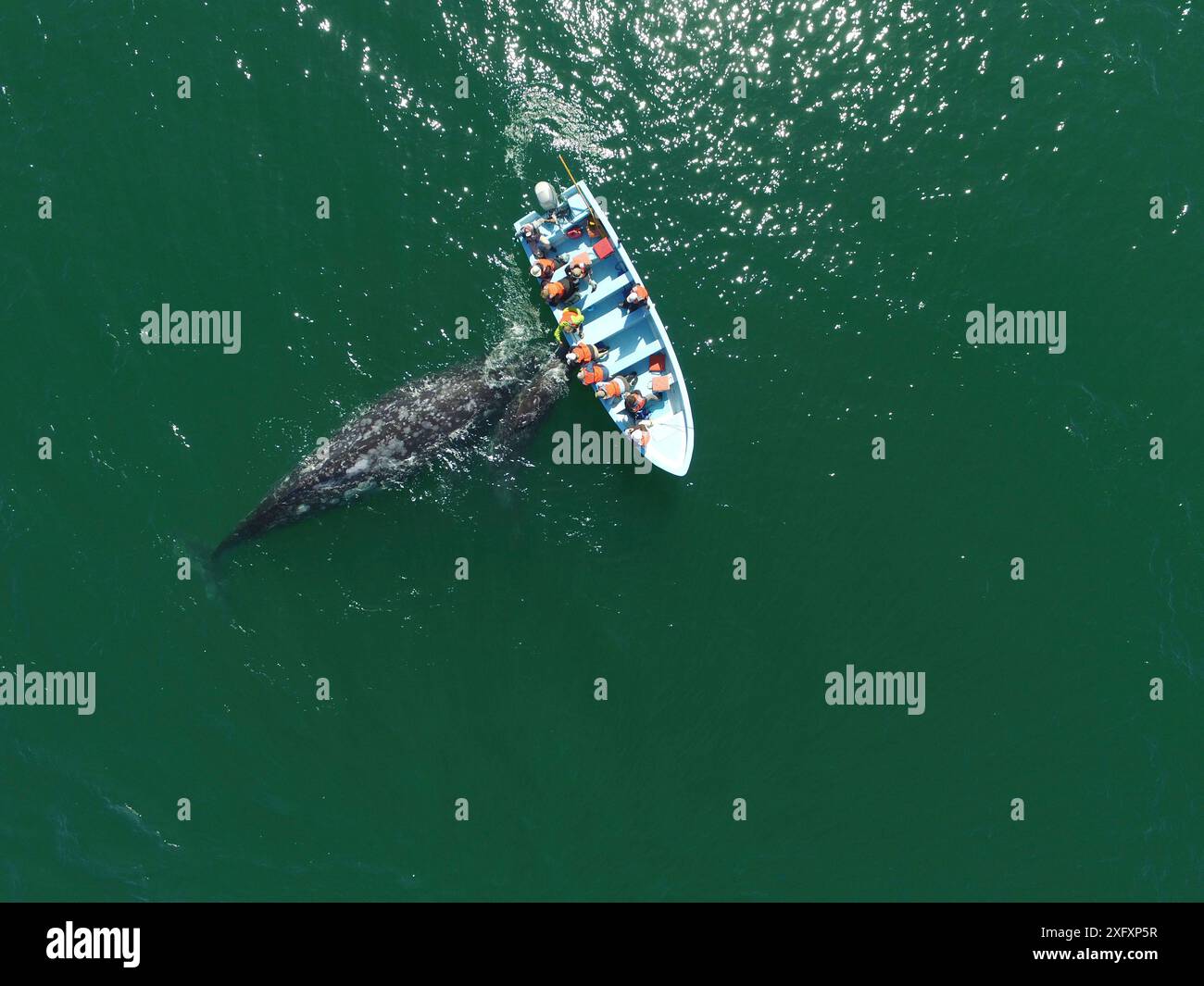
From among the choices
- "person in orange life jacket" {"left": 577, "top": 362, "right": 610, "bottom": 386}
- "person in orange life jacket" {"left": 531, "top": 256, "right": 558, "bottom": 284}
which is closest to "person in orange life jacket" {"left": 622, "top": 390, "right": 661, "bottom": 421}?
"person in orange life jacket" {"left": 577, "top": 362, "right": 610, "bottom": 386}

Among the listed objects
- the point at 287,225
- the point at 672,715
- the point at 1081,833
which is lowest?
the point at 1081,833

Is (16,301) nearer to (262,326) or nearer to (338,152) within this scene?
(262,326)

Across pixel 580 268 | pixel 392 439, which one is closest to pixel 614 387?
pixel 580 268

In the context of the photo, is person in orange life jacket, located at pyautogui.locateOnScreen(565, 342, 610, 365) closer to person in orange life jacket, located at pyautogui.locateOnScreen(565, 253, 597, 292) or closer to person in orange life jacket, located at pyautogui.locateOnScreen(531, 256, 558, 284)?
person in orange life jacket, located at pyautogui.locateOnScreen(565, 253, 597, 292)

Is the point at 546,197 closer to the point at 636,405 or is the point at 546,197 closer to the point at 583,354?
the point at 583,354

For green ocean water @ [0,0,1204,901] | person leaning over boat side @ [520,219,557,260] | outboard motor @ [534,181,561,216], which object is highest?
outboard motor @ [534,181,561,216]

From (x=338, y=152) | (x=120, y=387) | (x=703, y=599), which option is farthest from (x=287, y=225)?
(x=703, y=599)
